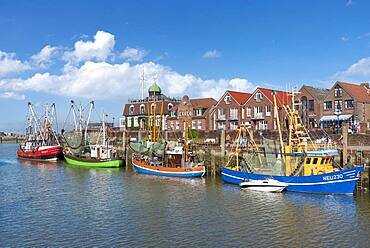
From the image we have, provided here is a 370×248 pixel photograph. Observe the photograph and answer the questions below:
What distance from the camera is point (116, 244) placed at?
2458 centimetres

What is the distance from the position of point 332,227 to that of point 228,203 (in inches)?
391

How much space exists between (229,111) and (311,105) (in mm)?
16872

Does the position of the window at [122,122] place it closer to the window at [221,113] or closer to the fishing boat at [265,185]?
the window at [221,113]

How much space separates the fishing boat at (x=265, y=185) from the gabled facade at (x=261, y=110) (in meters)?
38.1

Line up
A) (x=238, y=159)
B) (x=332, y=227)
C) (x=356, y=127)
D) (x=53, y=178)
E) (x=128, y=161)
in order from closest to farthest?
(x=332, y=227)
(x=238, y=159)
(x=53, y=178)
(x=356, y=127)
(x=128, y=161)

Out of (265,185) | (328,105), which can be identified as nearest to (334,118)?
(328,105)

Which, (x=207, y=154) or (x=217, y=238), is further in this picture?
(x=207, y=154)

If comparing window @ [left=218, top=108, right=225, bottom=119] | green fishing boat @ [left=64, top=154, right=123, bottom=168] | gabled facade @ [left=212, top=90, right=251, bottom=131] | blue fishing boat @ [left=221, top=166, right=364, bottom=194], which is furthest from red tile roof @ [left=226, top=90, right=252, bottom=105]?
blue fishing boat @ [left=221, top=166, right=364, bottom=194]

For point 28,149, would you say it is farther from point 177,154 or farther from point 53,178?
point 177,154

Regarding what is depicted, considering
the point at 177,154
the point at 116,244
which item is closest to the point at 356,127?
the point at 177,154

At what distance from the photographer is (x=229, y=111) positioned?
8512 centimetres

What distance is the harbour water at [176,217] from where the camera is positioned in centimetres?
2531

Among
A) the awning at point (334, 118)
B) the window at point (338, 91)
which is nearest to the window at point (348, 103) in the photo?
the window at point (338, 91)

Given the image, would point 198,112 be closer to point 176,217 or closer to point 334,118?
point 334,118
